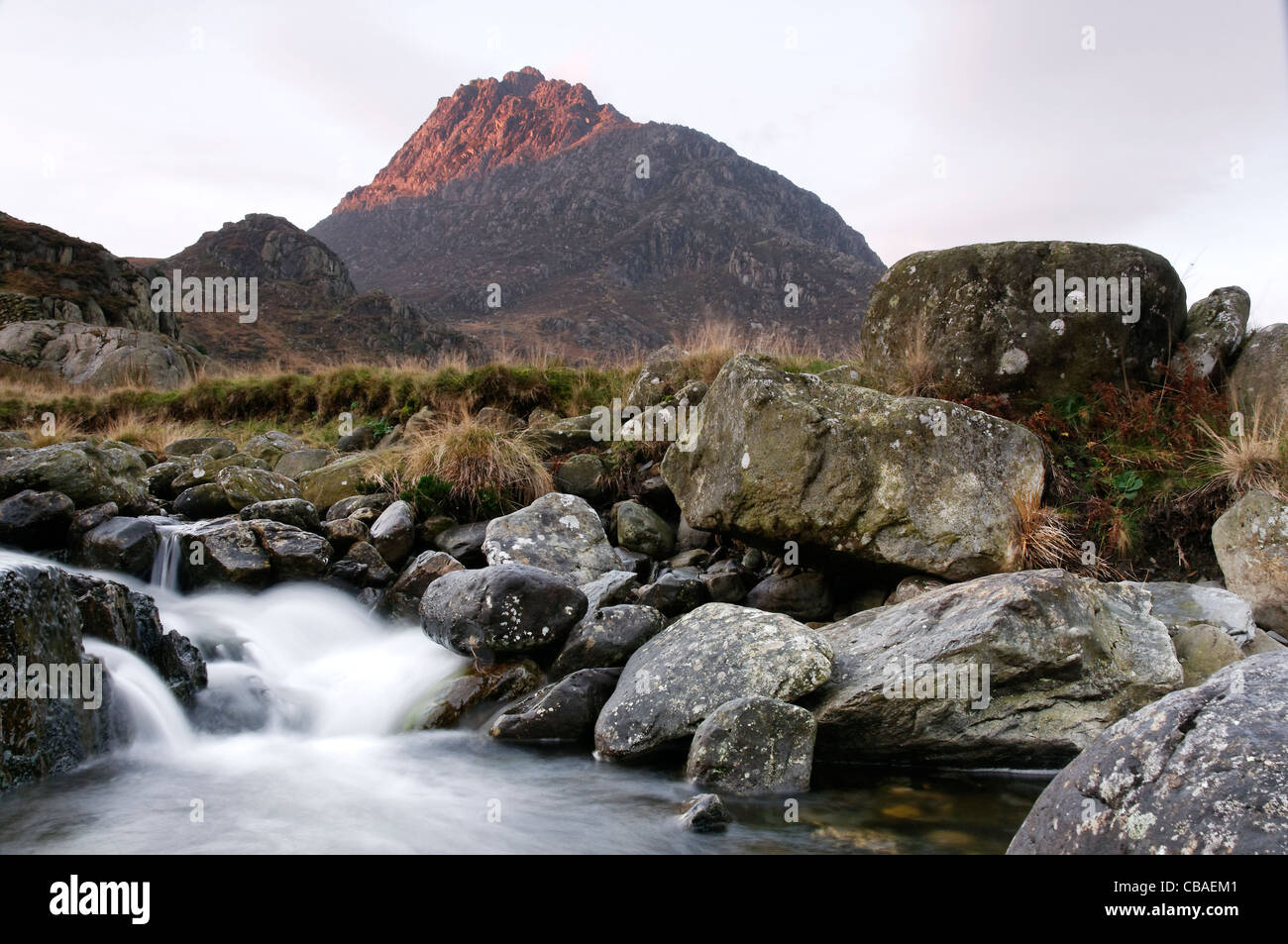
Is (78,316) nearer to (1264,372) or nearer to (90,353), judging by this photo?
(90,353)

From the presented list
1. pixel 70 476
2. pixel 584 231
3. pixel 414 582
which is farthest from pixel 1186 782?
pixel 584 231

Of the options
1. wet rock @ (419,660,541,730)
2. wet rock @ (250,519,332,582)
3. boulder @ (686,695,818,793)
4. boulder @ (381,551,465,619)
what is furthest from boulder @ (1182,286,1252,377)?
wet rock @ (250,519,332,582)

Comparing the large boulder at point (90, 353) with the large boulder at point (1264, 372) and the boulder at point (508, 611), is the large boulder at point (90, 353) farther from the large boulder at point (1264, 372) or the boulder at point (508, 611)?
the large boulder at point (1264, 372)

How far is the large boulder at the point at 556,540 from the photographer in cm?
861

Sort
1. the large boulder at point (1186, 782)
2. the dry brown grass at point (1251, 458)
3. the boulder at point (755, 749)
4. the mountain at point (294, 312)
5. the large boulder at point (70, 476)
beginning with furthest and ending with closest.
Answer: the mountain at point (294, 312), the large boulder at point (70, 476), the dry brown grass at point (1251, 458), the boulder at point (755, 749), the large boulder at point (1186, 782)

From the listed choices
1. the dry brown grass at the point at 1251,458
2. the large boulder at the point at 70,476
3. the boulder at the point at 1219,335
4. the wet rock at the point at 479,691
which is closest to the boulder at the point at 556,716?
the wet rock at the point at 479,691

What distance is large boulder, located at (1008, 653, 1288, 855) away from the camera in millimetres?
2434

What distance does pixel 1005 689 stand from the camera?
5344mm

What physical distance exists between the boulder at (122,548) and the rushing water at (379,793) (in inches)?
71.2

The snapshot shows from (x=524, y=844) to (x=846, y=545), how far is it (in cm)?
381

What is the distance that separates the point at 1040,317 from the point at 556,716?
6.45m

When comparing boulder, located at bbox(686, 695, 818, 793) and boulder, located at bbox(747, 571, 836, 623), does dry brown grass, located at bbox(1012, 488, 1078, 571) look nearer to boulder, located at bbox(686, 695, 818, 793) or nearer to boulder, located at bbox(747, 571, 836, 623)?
boulder, located at bbox(747, 571, 836, 623)

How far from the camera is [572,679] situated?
6215mm

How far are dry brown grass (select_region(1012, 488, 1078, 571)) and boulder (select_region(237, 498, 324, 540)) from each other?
7.59 meters
